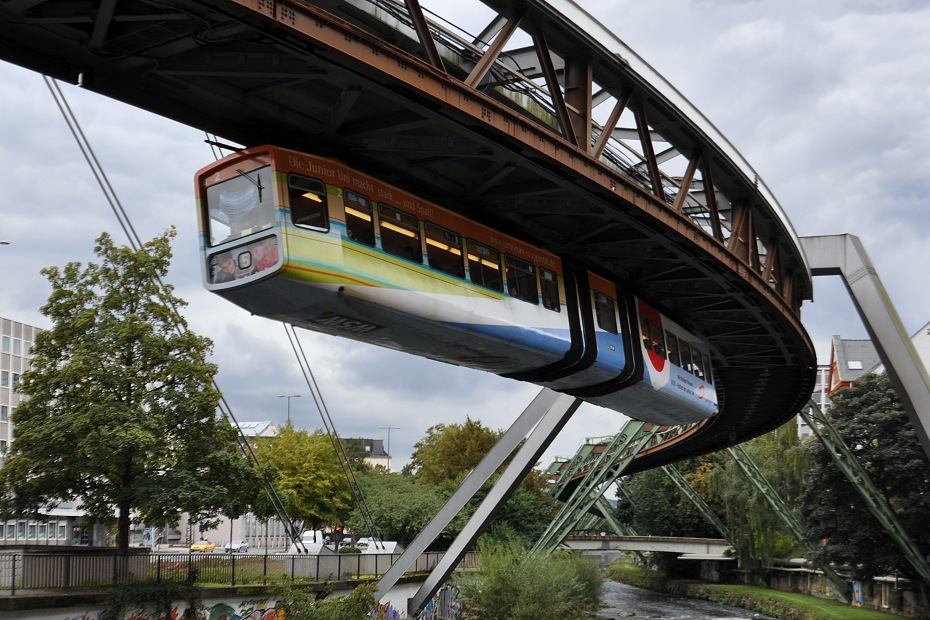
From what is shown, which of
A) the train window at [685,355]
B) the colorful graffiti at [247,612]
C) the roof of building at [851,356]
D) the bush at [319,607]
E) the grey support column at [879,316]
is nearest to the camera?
the bush at [319,607]

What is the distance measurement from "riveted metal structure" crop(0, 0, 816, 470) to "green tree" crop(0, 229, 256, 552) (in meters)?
8.04

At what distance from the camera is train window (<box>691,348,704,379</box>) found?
81.4ft

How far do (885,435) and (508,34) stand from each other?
3582 cm

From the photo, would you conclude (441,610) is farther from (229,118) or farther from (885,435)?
(229,118)

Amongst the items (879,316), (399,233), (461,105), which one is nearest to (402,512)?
(879,316)

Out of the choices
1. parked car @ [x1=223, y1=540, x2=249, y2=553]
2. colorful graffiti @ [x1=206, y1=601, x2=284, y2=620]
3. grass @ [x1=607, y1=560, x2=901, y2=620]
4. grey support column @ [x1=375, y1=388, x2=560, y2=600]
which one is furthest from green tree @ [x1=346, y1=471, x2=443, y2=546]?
colorful graffiti @ [x1=206, y1=601, x2=284, y2=620]

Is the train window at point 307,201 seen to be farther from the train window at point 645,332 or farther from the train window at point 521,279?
the train window at point 645,332

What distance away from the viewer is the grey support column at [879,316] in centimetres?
2756

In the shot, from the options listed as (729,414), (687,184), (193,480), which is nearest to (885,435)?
(729,414)

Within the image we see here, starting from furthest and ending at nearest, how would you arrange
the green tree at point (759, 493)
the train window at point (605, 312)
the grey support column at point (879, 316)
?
the green tree at point (759, 493), the grey support column at point (879, 316), the train window at point (605, 312)

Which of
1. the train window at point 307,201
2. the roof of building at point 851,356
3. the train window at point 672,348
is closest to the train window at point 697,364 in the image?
the train window at point 672,348

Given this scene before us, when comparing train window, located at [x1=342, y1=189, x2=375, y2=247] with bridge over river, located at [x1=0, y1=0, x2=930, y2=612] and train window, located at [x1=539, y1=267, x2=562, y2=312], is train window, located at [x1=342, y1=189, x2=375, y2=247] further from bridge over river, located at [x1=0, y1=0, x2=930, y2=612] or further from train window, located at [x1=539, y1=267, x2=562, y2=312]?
train window, located at [x1=539, y1=267, x2=562, y2=312]

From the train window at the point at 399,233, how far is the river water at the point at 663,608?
1369 inches

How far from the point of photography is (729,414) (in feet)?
124
